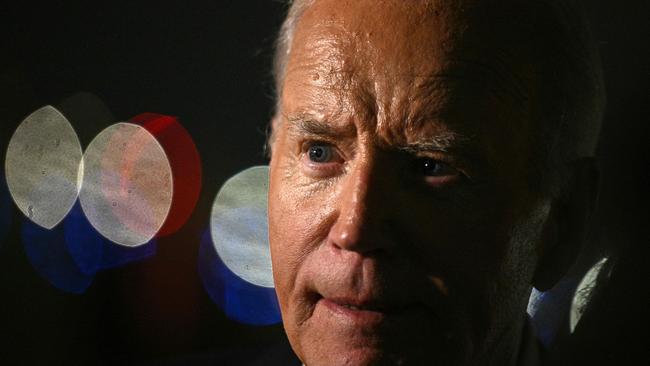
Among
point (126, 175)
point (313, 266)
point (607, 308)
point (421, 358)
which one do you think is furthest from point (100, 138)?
point (607, 308)

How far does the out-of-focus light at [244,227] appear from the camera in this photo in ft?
6.96

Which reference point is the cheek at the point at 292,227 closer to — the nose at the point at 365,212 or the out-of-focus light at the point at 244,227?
the nose at the point at 365,212

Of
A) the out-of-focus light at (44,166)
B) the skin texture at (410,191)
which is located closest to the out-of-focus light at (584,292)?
the skin texture at (410,191)

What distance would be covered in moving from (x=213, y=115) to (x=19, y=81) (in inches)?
24.3

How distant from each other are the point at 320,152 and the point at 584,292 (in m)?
0.94

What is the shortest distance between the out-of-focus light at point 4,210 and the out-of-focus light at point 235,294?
0.60m

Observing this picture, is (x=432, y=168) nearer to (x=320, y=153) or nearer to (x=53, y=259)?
(x=320, y=153)

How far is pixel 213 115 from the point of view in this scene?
6.90ft

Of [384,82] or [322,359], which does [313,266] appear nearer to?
[322,359]

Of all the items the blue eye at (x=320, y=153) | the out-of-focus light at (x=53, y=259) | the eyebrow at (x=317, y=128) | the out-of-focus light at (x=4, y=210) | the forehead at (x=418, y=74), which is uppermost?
the forehead at (x=418, y=74)

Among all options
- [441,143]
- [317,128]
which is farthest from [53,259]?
[441,143]

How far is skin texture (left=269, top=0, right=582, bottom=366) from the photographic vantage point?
4.06 ft

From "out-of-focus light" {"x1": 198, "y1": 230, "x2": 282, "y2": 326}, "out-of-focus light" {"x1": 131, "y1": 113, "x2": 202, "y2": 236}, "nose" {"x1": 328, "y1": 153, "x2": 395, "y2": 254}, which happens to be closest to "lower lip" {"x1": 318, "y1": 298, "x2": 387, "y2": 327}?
"nose" {"x1": 328, "y1": 153, "x2": 395, "y2": 254}

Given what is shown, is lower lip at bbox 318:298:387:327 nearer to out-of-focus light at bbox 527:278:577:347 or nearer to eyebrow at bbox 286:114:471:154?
eyebrow at bbox 286:114:471:154
